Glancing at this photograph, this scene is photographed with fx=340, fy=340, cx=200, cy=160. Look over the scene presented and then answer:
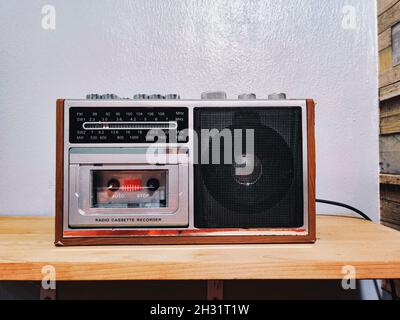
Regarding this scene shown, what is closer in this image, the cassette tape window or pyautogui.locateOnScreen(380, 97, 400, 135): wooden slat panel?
the cassette tape window

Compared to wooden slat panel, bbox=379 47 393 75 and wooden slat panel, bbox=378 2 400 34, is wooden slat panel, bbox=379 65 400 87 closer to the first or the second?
wooden slat panel, bbox=379 47 393 75

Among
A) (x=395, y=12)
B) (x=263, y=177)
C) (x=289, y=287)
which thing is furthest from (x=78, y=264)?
(x=395, y=12)

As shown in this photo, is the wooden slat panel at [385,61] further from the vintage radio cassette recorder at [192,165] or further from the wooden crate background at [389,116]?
the vintage radio cassette recorder at [192,165]

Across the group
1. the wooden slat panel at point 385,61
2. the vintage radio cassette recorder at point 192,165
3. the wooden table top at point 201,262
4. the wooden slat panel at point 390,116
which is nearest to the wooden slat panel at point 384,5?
the wooden slat panel at point 385,61

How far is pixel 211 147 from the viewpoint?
0.60m

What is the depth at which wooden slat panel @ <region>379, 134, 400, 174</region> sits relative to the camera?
85cm

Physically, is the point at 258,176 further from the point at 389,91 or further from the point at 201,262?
the point at 389,91

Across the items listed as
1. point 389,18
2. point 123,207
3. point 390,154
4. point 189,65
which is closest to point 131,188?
point 123,207

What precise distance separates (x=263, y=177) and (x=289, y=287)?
1.52 feet

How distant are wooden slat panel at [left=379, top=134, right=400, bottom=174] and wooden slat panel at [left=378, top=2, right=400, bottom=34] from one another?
0.28m

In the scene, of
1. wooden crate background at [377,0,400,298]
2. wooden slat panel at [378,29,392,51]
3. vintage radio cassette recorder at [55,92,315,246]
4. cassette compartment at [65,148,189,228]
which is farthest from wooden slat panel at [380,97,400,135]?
cassette compartment at [65,148,189,228]

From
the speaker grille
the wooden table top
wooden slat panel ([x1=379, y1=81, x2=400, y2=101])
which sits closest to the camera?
the wooden table top

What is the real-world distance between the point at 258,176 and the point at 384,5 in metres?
0.64

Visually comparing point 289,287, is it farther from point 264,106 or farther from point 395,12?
point 395,12
